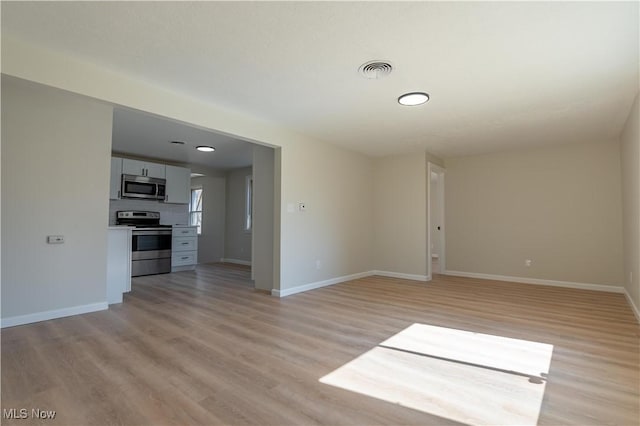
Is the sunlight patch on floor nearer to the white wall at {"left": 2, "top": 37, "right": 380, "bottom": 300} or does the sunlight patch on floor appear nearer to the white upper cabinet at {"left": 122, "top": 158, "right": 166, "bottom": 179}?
the white wall at {"left": 2, "top": 37, "right": 380, "bottom": 300}

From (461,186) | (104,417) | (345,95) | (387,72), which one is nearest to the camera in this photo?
(104,417)

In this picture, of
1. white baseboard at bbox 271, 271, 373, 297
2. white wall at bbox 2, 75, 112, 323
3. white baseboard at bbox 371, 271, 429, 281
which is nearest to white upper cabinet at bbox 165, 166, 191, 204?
white wall at bbox 2, 75, 112, 323

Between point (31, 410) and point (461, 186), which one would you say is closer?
point (31, 410)

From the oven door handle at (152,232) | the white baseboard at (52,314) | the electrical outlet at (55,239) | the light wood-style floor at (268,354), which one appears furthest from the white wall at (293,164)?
the oven door handle at (152,232)

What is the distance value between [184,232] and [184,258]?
21.1 inches

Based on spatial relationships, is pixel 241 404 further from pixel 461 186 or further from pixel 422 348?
pixel 461 186

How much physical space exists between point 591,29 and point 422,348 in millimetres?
2496

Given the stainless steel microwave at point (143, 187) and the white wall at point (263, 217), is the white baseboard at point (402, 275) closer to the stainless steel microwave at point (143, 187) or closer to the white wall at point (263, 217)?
the white wall at point (263, 217)

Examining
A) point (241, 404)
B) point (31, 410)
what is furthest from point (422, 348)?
point (31, 410)

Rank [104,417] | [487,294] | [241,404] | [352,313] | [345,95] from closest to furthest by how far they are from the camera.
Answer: [104,417] → [241,404] → [345,95] → [352,313] → [487,294]

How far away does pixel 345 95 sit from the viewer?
10.4 ft

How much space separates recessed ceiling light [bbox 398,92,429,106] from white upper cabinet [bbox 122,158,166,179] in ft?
16.5

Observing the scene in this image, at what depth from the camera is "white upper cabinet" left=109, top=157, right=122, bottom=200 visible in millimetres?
5645

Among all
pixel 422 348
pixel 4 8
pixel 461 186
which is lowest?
pixel 422 348
